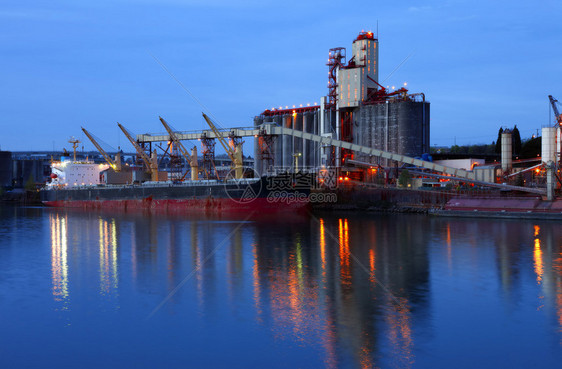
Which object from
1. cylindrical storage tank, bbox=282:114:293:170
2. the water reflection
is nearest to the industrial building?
cylindrical storage tank, bbox=282:114:293:170

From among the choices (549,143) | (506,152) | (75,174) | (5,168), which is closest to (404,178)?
(506,152)

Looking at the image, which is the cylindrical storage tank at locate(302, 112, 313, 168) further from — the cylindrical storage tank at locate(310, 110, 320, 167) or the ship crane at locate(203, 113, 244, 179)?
the ship crane at locate(203, 113, 244, 179)

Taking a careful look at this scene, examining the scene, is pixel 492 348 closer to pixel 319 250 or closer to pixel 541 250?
pixel 319 250

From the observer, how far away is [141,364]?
12883 mm

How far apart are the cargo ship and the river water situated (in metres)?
25.1

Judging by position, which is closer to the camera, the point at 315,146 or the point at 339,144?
the point at 339,144

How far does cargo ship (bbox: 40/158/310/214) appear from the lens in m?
61.1

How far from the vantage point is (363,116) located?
81.4m

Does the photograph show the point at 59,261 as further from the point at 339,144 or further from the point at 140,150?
the point at 140,150

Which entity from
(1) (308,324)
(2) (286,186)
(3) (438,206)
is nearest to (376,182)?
(3) (438,206)

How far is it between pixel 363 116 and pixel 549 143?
27663mm

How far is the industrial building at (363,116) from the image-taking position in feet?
251

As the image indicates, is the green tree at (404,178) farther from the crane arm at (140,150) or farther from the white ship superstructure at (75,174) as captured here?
the white ship superstructure at (75,174)

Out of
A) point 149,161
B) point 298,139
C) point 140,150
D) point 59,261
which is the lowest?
point 59,261
